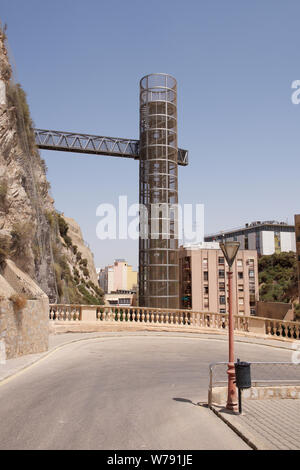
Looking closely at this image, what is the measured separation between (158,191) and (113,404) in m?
33.3

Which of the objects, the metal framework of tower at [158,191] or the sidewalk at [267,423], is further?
the metal framework of tower at [158,191]

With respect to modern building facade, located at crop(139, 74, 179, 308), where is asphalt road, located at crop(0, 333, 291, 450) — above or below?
below

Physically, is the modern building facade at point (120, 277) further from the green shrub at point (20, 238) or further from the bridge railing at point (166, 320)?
the bridge railing at point (166, 320)

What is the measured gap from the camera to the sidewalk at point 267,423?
5.54 m

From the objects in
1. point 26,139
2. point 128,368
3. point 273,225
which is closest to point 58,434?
point 128,368

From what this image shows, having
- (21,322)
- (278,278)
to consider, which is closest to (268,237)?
(278,278)

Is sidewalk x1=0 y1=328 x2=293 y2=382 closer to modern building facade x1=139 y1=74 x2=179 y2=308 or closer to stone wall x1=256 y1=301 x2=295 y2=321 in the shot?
modern building facade x1=139 y1=74 x2=179 y2=308

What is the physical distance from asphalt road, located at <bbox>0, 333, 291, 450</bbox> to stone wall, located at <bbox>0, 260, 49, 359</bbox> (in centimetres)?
91

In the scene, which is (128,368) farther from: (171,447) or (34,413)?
(171,447)

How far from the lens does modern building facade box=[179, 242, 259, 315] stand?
82375mm

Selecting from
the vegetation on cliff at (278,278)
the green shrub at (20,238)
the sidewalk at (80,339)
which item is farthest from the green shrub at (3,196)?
the vegetation on cliff at (278,278)

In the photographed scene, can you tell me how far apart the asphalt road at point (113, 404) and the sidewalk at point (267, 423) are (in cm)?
18

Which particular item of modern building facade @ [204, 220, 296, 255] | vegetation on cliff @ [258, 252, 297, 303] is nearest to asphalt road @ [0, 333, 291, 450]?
vegetation on cliff @ [258, 252, 297, 303]
